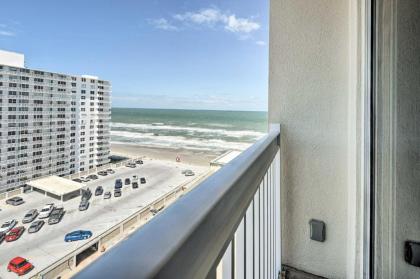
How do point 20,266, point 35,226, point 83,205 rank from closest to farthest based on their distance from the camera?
point 20,266 < point 35,226 < point 83,205

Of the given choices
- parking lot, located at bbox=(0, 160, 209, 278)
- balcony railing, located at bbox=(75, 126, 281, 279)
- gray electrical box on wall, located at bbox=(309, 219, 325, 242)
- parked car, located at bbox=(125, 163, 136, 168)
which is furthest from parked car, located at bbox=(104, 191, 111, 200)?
gray electrical box on wall, located at bbox=(309, 219, 325, 242)

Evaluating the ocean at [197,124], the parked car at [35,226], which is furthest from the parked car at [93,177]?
the ocean at [197,124]

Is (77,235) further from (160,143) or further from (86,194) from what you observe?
(160,143)

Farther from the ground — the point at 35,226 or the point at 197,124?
the point at 197,124

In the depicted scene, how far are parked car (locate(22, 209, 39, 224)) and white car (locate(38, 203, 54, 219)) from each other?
0.01m

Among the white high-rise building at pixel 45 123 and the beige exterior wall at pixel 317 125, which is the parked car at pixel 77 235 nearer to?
the white high-rise building at pixel 45 123

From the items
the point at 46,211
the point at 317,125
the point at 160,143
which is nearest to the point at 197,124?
the point at 160,143

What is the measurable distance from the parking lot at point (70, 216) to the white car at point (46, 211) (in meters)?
0.01

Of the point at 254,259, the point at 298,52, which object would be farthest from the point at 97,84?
the point at 298,52

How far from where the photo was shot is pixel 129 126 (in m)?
1.69

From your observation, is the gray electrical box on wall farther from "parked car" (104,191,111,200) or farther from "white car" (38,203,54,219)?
"white car" (38,203,54,219)

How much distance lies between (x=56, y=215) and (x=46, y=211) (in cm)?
3

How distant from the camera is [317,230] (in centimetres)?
131

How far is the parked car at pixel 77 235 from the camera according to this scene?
0.56 m
